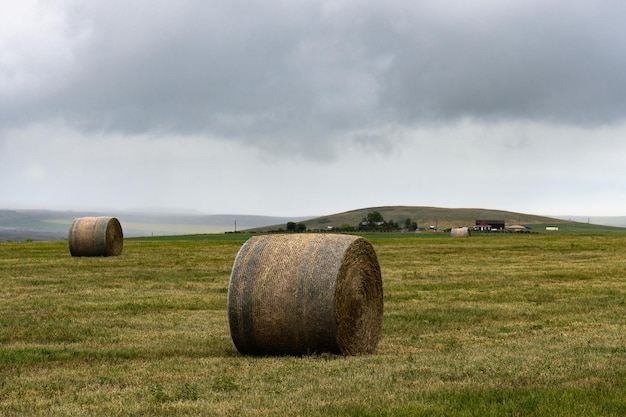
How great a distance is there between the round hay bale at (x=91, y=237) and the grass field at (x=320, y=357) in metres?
12.8

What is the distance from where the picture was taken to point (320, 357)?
12.2m

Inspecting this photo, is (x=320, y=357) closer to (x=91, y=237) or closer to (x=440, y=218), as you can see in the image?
(x=91, y=237)

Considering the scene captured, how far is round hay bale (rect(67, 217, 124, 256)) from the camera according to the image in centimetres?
3881

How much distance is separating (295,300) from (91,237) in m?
29.0

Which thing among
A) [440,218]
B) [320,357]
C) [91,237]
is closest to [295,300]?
[320,357]

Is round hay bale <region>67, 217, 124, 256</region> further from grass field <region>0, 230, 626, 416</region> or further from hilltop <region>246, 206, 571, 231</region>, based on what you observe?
hilltop <region>246, 206, 571, 231</region>

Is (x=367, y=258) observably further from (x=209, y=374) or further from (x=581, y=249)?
(x=581, y=249)

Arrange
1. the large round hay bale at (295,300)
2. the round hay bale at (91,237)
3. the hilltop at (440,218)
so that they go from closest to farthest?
the large round hay bale at (295,300) → the round hay bale at (91,237) → the hilltop at (440,218)

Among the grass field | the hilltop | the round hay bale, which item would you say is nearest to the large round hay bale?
the grass field

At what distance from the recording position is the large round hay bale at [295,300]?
40.0ft

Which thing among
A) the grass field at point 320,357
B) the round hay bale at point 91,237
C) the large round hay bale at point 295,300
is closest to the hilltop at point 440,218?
the round hay bale at point 91,237

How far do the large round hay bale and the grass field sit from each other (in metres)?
0.36

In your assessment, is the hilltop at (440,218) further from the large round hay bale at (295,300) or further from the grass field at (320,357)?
the large round hay bale at (295,300)

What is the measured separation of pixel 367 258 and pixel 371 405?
5698mm
